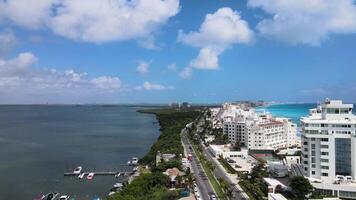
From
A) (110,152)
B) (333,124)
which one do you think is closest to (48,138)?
(110,152)

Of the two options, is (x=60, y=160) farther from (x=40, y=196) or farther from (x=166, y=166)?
(x=166, y=166)

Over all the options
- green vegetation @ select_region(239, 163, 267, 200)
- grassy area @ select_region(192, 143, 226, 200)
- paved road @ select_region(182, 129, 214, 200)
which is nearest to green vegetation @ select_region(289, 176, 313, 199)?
green vegetation @ select_region(239, 163, 267, 200)

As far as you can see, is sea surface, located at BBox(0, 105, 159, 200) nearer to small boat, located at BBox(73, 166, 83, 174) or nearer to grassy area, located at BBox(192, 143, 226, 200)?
small boat, located at BBox(73, 166, 83, 174)

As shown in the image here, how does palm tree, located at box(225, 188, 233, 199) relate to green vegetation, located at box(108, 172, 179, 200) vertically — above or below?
below

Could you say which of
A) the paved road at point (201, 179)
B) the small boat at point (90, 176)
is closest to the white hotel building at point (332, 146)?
the paved road at point (201, 179)

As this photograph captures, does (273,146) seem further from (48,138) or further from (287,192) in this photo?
(48,138)

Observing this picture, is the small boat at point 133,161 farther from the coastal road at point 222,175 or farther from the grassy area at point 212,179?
the coastal road at point 222,175
